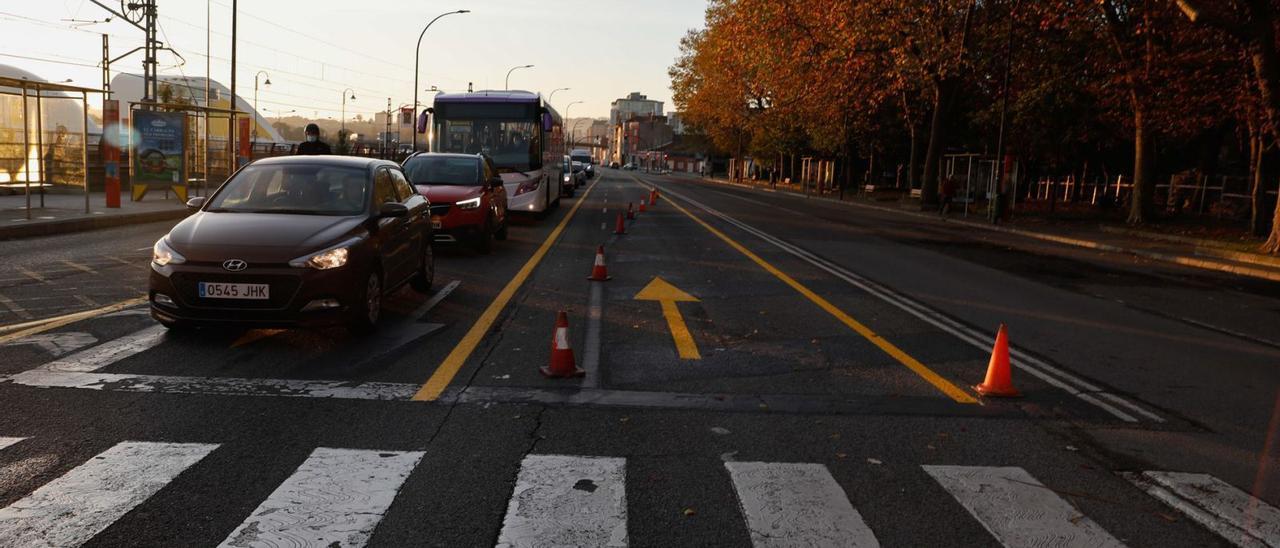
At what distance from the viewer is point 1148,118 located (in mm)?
27938

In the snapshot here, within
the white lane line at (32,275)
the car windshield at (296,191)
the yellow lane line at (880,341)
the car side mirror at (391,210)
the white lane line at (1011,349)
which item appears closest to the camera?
the white lane line at (1011,349)

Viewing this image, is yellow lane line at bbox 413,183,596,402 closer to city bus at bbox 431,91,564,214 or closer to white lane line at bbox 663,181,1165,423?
white lane line at bbox 663,181,1165,423

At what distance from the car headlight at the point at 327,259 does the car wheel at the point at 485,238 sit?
24.3 ft

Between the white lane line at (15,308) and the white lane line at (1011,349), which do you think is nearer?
the white lane line at (1011,349)

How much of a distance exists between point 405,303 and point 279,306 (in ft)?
9.19

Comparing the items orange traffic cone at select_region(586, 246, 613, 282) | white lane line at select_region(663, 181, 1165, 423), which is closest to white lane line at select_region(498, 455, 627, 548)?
white lane line at select_region(663, 181, 1165, 423)

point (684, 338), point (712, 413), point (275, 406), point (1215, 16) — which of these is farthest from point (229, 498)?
point (1215, 16)

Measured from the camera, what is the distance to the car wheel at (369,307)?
7964 millimetres

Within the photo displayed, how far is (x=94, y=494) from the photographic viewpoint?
13.8 feet

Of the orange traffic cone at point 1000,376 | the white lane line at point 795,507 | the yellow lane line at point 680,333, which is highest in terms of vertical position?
the orange traffic cone at point 1000,376

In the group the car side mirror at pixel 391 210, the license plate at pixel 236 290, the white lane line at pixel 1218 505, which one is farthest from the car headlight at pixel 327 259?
the white lane line at pixel 1218 505

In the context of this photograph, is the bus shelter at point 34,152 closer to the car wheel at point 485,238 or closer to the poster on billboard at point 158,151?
the poster on billboard at point 158,151

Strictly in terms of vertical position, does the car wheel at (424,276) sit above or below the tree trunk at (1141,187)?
below

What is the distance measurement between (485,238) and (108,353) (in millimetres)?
8554
